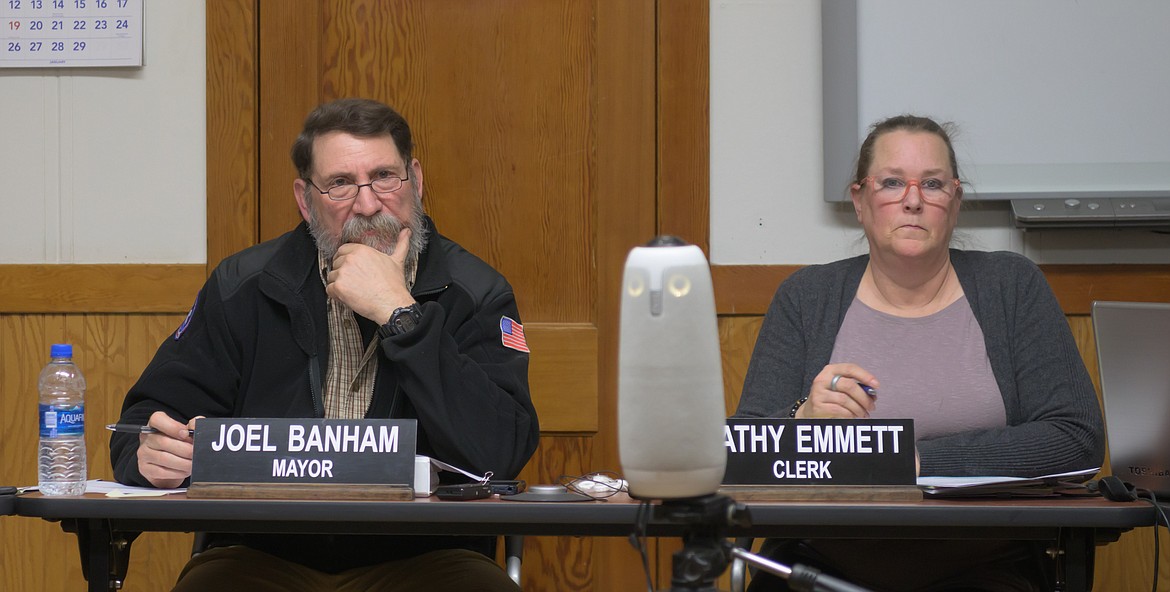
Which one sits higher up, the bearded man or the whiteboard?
the whiteboard

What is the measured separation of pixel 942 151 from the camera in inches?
93.4

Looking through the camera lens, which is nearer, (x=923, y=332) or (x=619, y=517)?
(x=619, y=517)

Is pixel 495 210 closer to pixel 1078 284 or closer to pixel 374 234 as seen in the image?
pixel 374 234

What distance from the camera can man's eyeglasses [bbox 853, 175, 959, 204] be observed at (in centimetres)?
232

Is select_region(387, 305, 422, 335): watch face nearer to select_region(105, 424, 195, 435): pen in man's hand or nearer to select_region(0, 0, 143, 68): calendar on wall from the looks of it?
select_region(105, 424, 195, 435): pen in man's hand

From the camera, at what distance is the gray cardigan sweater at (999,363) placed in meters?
1.98

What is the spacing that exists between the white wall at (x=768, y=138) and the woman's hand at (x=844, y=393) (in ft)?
3.73

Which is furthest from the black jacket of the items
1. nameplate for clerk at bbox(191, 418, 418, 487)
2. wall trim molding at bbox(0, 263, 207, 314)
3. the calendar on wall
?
the calendar on wall

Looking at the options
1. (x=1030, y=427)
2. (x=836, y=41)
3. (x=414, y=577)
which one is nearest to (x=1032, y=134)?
(x=836, y=41)

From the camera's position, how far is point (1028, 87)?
2971 millimetres

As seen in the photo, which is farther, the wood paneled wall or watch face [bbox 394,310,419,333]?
the wood paneled wall

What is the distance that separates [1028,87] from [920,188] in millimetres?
866

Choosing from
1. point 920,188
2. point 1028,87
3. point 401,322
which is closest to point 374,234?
point 401,322

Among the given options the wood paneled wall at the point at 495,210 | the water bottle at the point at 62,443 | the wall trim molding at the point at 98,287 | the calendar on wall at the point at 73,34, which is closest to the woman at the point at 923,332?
the wood paneled wall at the point at 495,210
